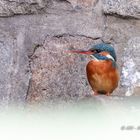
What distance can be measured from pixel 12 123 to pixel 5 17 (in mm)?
409

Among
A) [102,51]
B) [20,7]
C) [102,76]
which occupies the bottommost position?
[102,76]

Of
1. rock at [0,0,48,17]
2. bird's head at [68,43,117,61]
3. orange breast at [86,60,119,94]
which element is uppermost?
rock at [0,0,48,17]

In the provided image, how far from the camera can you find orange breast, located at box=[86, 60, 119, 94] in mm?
2381

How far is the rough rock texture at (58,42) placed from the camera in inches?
93.0

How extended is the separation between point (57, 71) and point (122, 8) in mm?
357

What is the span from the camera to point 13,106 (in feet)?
7.69

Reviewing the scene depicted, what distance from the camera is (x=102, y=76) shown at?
244cm

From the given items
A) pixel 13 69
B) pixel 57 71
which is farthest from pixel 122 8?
pixel 13 69

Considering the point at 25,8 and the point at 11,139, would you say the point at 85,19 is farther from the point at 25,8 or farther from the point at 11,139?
the point at 11,139

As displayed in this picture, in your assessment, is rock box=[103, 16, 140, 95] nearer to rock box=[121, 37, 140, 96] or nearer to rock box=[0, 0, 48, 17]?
rock box=[121, 37, 140, 96]

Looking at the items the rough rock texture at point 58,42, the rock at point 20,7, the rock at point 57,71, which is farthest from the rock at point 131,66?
the rock at point 20,7

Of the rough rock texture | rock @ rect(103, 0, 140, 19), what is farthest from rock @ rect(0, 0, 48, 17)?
rock @ rect(103, 0, 140, 19)

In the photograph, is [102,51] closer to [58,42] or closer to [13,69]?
[58,42]

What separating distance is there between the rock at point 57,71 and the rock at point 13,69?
0.10 ft
